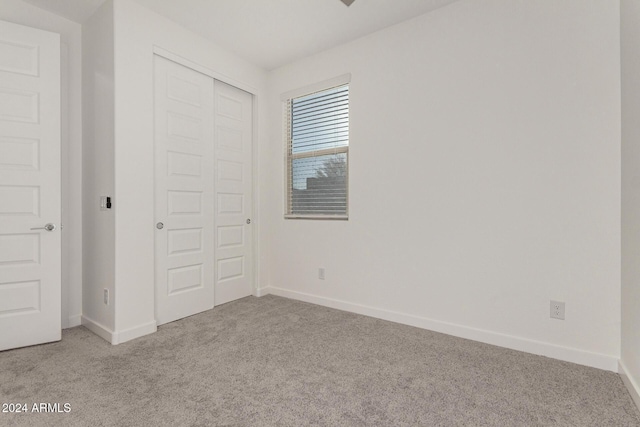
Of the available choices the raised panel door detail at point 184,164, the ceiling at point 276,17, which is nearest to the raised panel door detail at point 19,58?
the ceiling at point 276,17

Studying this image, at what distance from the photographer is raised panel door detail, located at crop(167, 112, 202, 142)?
2.86 metres

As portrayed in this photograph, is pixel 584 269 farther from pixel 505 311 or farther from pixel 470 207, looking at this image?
pixel 470 207

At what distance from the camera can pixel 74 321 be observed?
9.18ft

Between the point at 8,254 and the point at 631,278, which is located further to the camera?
the point at 8,254

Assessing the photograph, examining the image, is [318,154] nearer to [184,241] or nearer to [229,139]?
[229,139]

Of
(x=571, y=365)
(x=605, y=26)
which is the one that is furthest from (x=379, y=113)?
(x=571, y=365)

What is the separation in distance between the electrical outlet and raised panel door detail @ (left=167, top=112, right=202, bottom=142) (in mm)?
3294

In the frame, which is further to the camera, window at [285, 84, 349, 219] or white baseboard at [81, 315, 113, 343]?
window at [285, 84, 349, 219]

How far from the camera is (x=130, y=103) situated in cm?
252

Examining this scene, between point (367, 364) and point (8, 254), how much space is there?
8.89ft

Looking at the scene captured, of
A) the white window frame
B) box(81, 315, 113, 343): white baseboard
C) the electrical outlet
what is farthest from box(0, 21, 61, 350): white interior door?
the electrical outlet

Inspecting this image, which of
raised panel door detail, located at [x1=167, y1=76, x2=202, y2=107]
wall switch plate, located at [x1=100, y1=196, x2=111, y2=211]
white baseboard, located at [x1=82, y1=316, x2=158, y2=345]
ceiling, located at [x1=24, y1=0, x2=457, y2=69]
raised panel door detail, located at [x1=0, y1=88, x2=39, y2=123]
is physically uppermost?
ceiling, located at [x1=24, y1=0, x2=457, y2=69]

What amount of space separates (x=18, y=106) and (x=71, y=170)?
2.02 feet

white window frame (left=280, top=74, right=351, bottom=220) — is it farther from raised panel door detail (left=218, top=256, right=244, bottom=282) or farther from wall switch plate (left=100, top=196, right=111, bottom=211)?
wall switch plate (left=100, top=196, right=111, bottom=211)
